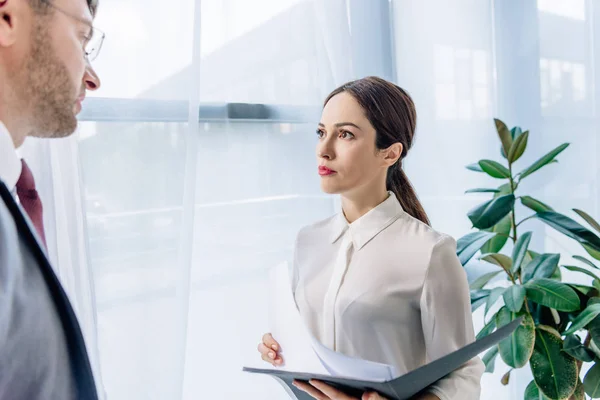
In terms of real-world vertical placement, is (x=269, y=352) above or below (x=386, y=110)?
below

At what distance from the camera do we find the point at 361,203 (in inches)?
48.7

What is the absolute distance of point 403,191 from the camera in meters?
1.31

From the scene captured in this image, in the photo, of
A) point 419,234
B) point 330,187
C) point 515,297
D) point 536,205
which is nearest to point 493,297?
point 515,297

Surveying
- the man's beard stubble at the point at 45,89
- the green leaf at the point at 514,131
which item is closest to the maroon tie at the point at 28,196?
the man's beard stubble at the point at 45,89

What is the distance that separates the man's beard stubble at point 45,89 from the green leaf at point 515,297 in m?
1.26

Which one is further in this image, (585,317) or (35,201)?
(585,317)

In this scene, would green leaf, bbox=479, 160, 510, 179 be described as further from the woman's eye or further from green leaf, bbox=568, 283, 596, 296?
the woman's eye

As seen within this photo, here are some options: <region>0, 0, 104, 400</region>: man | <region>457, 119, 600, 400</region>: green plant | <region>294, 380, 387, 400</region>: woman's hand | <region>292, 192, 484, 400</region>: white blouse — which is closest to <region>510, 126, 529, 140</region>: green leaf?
<region>457, 119, 600, 400</region>: green plant

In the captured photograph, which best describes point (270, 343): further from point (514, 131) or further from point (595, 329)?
point (514, 131)

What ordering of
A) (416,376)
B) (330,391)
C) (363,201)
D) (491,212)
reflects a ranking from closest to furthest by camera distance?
1. (416,376)
2. (330,391)
3. (363,201)
4. (491,212)

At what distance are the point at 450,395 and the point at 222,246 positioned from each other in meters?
1.15

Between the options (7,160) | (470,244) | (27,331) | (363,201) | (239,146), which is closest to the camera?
(27,331)

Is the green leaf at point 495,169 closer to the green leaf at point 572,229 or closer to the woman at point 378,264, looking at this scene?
the green leaf at point 572,229

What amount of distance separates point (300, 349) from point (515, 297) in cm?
78
